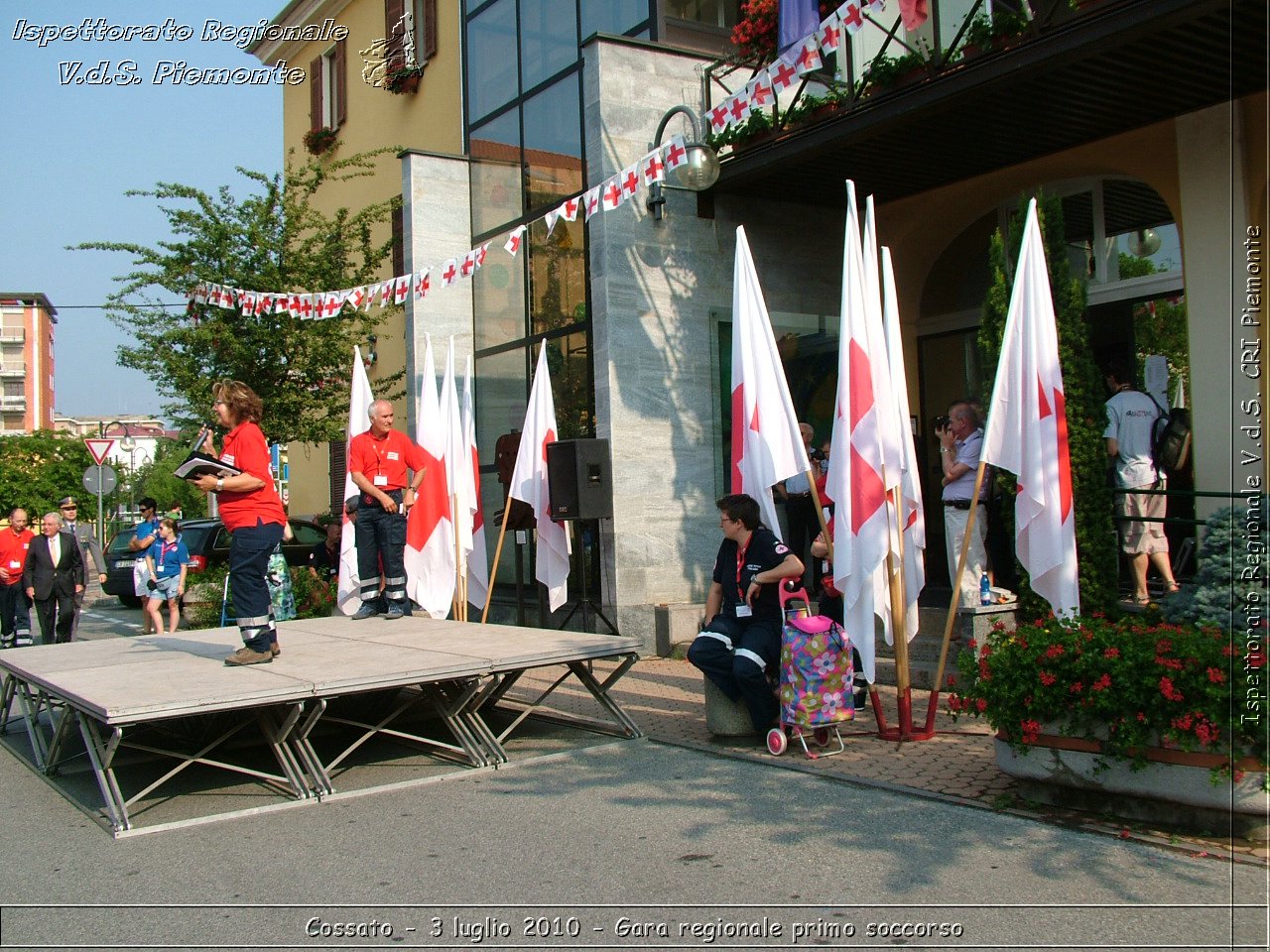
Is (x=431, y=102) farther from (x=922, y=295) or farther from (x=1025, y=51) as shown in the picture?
(x=1025, y=51)

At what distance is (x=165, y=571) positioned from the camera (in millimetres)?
14219

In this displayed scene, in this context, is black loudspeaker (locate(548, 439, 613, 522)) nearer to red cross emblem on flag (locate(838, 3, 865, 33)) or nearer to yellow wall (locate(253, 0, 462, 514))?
red cross emblem on flag (locate(838, 3, 865, 33))

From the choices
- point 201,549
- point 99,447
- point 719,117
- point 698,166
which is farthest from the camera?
point 99,447

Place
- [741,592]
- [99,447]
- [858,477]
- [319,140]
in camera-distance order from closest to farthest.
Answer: [858,477], [741,592], [99,447], [319,140]

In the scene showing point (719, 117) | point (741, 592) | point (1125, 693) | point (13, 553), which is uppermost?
point (719, 117)

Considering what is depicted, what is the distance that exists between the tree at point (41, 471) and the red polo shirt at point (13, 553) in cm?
5597

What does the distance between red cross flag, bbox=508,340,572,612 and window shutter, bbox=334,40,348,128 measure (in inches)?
503

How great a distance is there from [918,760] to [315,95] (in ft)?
69.0

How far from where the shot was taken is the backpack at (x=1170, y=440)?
31.7 feet

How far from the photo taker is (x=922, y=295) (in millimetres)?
13867

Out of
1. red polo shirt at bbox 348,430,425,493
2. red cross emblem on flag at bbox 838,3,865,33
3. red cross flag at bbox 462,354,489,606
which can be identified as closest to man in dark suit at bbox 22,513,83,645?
red cross flag at bbox 462,354,489,606

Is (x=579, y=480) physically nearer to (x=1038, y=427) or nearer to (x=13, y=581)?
(x=1038, y=427)

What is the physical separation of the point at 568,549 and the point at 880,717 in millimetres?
5177

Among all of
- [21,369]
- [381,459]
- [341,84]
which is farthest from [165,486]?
[21,369]
